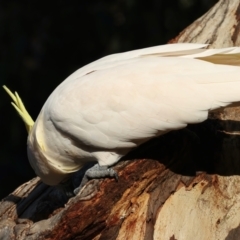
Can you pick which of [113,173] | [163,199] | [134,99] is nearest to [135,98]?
[134,99]

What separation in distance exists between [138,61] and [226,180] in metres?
0.54

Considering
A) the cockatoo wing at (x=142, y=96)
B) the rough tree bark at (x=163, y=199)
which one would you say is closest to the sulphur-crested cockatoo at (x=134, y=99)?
the cockatoo wing at (x=142, y=96)

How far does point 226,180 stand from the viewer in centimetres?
256

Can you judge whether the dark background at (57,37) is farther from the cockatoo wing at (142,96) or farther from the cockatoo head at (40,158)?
the cockatoo wing at (142,96)

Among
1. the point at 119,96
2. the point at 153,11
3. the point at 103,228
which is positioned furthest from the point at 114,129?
the point at 153,11

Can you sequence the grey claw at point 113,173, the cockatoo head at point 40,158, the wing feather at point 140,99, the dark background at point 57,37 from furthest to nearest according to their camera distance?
the dark background at point 57,37 → the cockatoo head at point 40,158 → the grey claw at point 113,173 → the wing feather at point 140,99

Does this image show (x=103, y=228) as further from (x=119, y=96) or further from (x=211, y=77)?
(x=211, y=77)

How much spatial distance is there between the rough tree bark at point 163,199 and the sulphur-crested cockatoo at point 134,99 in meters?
0.10

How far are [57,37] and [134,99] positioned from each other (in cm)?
246

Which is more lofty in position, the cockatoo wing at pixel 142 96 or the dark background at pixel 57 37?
the cockatoo wing at pixel 142 96

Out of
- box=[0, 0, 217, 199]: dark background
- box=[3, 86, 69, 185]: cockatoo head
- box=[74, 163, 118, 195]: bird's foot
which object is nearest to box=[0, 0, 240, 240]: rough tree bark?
box=[74, 163, 118, 195]: bird's foot

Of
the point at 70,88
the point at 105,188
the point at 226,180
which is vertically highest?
the point at 70,88

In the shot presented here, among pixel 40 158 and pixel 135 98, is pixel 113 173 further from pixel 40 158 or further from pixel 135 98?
pixel 40 158

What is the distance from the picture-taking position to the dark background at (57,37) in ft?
14.6
